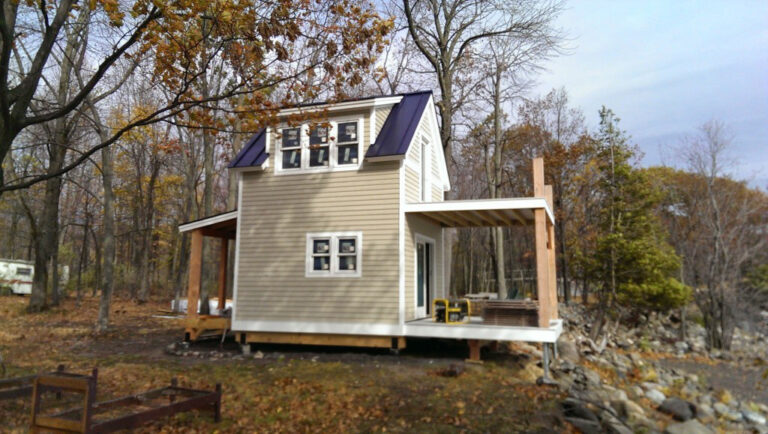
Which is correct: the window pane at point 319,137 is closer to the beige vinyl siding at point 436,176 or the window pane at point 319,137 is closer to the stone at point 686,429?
the beige vinyl siding at point 436,176

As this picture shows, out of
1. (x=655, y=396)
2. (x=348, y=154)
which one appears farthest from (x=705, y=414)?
(x=348, y=154)

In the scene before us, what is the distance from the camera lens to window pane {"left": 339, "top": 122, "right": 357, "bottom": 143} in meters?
11.5

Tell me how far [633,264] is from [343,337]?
47.3 ft

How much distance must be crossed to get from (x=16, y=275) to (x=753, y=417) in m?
31.2

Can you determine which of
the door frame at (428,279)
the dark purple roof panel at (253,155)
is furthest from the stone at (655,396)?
the dark purple roof panel at (253,155)

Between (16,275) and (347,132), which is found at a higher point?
(347,132)

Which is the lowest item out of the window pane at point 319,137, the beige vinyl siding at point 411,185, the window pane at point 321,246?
the window pane at point 321,246

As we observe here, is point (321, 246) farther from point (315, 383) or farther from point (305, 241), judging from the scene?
point (315, 383)

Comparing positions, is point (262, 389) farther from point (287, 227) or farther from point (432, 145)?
point (432, 145)

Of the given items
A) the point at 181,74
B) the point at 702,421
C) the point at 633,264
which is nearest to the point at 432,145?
the point at 181,74

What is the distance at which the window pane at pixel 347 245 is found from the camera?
10977 millimetres

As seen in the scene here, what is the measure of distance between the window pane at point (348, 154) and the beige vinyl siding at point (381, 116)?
2.22 ft

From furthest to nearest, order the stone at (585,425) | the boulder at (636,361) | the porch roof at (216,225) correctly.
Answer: the boulder at (636,361)
the porch roof at (216,225)
the stone at (585,425)

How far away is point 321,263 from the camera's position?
1114 cm
